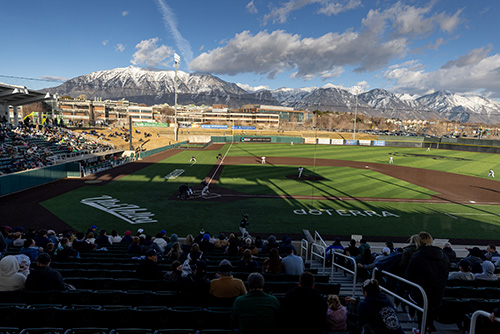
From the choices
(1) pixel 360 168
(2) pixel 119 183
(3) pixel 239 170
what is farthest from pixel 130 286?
(1) pixel 360 168

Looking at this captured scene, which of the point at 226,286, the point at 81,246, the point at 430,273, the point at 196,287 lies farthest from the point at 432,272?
the point at 81,246

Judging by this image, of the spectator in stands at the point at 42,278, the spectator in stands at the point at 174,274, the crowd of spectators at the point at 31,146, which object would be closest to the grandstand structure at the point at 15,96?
the crowd of spectators at the point at 31,146

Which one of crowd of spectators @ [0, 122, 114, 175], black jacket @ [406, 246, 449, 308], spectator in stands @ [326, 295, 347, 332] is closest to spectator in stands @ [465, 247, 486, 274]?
black jacket @ [406, 246, 449, 308]

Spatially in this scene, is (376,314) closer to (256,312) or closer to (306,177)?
(256,312)

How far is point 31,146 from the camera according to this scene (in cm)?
3619

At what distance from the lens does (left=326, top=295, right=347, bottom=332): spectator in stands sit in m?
4.05

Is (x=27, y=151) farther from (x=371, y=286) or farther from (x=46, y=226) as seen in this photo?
(x=371, y=286)

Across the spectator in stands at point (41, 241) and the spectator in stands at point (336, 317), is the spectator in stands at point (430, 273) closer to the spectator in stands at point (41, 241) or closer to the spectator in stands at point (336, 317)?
the spectator in stands at point (336, 317)

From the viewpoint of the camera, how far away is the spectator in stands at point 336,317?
4047 millimetres

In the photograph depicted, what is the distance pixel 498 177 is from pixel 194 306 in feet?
156

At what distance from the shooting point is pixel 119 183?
28562 millimetres

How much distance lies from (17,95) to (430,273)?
4875 cm

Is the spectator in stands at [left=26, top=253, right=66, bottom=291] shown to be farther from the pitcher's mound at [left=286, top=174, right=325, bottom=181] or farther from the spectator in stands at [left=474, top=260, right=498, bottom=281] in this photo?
the pitcher's mound at [left=286, top=174, right=325, bottom=181]

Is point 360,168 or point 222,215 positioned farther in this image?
point 360,168
